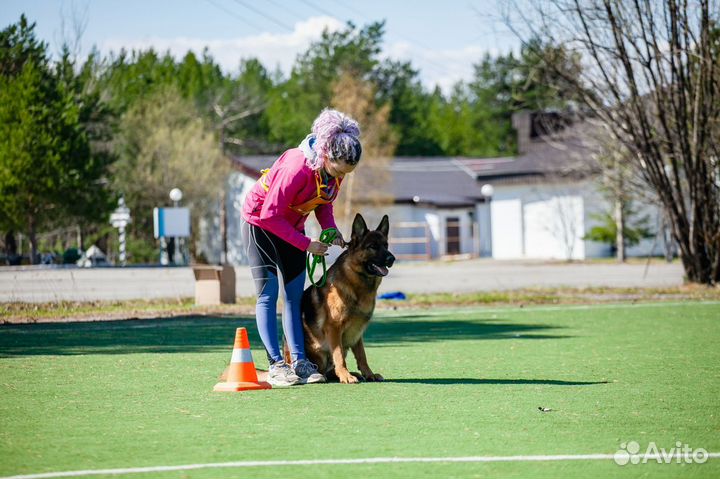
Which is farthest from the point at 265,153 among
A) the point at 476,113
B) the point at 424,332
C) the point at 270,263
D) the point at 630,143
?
the point at 270,263

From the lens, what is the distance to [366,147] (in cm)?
5366

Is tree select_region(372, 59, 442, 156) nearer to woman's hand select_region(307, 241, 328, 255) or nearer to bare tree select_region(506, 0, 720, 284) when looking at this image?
bare tree select_region(506, 0, 720, 284)

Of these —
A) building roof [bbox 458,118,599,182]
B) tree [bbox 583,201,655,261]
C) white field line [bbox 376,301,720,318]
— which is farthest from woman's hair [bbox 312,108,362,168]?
tree [bbox 583,201,655,261]

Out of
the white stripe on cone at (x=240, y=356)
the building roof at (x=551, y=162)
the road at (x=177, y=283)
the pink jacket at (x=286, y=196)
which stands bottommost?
the road at (x=177, y=283)

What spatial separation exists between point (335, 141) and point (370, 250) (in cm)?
100

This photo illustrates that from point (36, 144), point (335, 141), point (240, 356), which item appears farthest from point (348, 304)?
point (36, 144)

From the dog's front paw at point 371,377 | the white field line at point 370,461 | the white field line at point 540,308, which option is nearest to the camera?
the white field line at point 370,461

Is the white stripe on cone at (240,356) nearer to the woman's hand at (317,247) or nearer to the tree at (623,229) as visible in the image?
the woman's hand at (317,247)

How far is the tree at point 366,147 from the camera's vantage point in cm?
5225

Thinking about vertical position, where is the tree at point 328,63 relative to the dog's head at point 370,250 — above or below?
above

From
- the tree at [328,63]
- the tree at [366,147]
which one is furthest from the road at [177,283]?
the tree at [328,63]

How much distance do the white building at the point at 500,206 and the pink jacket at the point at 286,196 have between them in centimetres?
3658

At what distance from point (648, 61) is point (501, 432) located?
1690 cm

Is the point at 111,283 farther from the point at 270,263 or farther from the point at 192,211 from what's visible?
the point at 192,211
